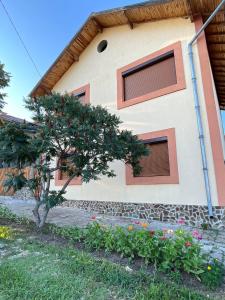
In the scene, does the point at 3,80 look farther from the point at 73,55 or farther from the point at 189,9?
the point at 189,9

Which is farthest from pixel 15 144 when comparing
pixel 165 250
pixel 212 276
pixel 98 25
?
pixel 98 25

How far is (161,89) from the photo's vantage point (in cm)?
715

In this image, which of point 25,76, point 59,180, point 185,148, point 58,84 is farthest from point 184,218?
point 25,76

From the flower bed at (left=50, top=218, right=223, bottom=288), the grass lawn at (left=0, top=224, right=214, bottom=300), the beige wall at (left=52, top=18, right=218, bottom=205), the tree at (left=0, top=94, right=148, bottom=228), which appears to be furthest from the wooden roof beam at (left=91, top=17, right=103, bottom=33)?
the grass lawn at (left=0, top=224, right=214, bottom=300)

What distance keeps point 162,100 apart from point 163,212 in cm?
379

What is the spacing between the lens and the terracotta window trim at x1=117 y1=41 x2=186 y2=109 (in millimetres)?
6778

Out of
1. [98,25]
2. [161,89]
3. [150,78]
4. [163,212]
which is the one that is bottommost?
[163,212]

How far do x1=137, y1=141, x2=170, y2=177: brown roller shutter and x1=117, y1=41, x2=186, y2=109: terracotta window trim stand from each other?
70.9 inches

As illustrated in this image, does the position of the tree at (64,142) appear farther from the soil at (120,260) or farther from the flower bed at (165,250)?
the flower bed at (165,250)

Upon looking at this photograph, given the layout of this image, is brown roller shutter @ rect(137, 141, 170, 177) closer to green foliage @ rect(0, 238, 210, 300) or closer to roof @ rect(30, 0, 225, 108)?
green foliage @ rect(0, 238, 210, 300)

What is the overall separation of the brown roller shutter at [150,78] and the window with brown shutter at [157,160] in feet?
6.79

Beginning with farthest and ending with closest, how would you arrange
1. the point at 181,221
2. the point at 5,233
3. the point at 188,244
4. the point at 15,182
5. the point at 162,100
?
1. the point at 162,100
2. the point at 181,221
3. the point at 15,182
4. the point at 5,233
5. the point at 188,244

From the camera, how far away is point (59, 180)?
9.81 meters

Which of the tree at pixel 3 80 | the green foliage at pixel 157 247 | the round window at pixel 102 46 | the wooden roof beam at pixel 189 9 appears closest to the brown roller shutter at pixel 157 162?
the green foliage at pixel 157 247
